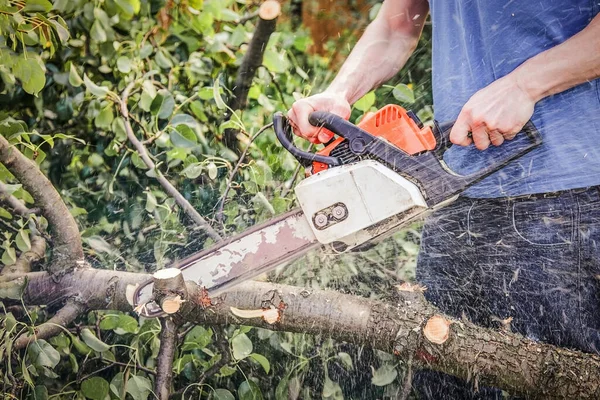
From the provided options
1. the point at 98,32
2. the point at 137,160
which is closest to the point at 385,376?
the point at 137,160

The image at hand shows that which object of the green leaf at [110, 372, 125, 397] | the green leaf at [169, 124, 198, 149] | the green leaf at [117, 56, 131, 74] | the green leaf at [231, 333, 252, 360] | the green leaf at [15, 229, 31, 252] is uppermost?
the green leaf at [117, 56, 131, 74]

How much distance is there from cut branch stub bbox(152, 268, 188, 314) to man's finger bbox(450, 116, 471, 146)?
758mm

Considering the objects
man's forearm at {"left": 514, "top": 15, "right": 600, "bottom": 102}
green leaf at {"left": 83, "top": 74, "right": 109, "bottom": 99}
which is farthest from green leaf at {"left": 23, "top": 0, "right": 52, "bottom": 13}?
man's forearm at {"left": 514, "top": 15, "right": 600, "bottom": 102}

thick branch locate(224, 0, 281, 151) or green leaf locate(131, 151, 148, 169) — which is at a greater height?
thick branch locate(224, 0, 281, 151)

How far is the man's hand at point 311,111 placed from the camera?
1468 mm

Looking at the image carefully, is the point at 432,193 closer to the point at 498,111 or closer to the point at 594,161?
the point at 498,111

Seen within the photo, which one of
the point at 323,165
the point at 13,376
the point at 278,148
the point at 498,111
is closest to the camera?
the point at 498,111

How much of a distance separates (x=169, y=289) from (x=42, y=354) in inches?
21.0

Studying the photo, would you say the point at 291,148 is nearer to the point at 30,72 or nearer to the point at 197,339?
the point at 197,339

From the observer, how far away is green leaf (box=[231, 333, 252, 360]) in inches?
65.6

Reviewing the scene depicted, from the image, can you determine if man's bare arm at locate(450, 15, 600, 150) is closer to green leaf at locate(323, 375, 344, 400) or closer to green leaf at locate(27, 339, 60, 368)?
green leaf at locate(323, 375, 344, 400)

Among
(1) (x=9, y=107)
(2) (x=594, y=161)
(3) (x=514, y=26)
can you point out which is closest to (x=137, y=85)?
(1) (x=9, y=107)

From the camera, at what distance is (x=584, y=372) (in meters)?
1.40

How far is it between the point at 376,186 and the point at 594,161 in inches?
20.8
